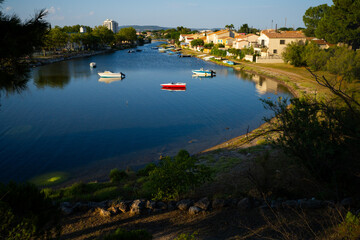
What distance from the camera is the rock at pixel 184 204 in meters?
8.18

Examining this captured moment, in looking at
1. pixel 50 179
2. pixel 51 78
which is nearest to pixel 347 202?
pixel 50 179

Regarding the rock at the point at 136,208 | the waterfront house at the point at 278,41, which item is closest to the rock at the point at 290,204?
the rock at the point at 136,208

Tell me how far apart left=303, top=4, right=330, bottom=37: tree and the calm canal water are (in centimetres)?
3545

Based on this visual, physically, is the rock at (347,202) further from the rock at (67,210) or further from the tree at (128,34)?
the tree at (128,34)

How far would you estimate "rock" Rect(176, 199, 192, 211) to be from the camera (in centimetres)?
818

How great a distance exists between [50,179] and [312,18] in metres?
75.0

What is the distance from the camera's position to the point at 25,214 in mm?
5332

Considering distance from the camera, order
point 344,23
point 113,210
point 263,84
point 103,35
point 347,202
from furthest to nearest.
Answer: point 103,35 → point 344,23 → point 263,84 → point 113,210 → point 347,202

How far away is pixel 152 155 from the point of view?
17156 mm

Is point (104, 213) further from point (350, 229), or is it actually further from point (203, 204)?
point (350, 229)

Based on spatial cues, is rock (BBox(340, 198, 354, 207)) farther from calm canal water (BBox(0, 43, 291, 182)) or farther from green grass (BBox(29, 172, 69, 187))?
green grass (BBox(29, 172, 69, 187))

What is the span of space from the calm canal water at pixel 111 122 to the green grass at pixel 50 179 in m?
0.43

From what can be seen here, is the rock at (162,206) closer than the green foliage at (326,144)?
No

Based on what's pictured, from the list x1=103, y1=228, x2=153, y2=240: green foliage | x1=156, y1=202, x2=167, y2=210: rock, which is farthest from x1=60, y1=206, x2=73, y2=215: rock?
x1=103, y1=228, x2=153, y2=240: green foliage
